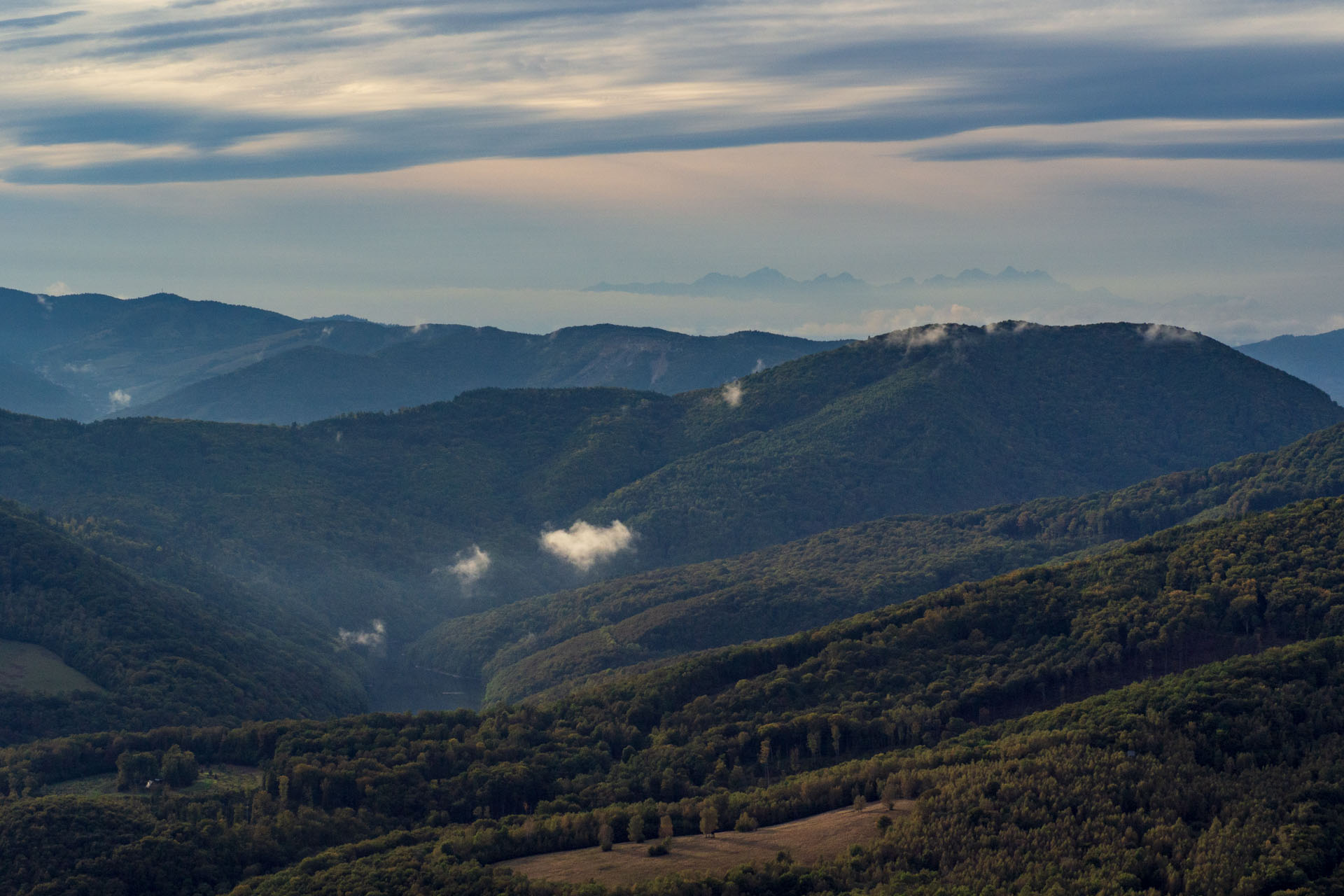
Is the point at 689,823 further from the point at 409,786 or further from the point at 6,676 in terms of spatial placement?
the point at 6,676

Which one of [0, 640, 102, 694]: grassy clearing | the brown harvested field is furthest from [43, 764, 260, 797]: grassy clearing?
the brown harvested field

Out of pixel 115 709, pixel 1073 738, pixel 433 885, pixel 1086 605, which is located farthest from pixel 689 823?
pixel 115 709

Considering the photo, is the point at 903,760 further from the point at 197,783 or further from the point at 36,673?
the point at 36,673

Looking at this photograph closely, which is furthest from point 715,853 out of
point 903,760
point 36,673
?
point 36,673

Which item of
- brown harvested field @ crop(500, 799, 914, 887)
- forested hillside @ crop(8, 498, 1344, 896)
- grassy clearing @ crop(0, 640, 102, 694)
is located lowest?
brown harvested field @ crop(500, 799, 914, 887)

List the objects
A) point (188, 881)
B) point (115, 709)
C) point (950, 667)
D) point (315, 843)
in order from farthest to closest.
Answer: point (115, 709) → point (950, 667) → point (315, 843) → point (188, 881)

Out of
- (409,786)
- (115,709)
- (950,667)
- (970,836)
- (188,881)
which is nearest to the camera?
(970,836)

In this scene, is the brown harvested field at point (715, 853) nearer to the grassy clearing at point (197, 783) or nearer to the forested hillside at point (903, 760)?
the forested hillside at point (903, 760)

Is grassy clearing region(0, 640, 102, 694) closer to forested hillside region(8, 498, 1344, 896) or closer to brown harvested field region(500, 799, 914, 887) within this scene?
forested hillside region(8, 498, 1344, 896)
